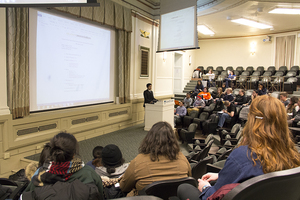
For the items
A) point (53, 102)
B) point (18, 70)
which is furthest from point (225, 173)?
point (53, 102)

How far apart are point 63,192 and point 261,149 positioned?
99 centimetres

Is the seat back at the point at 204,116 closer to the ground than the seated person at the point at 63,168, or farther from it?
closer to the ground

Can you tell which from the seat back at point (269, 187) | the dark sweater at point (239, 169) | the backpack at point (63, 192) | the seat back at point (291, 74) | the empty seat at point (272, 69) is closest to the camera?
the seat back at point (269, 187)

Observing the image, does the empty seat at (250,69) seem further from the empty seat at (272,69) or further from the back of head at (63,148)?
the back of head at (63,148)

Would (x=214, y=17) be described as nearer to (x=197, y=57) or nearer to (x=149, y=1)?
(x=149, y=1)

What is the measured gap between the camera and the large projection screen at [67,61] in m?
4.12

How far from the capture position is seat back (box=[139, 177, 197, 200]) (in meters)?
1.33

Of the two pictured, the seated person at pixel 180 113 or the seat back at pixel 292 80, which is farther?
the seat back at pixel 292 80

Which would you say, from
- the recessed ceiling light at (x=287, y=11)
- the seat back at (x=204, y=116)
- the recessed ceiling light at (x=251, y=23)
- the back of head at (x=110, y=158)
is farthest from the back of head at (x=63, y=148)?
the recessed ceiling light at (x=251, y=23)

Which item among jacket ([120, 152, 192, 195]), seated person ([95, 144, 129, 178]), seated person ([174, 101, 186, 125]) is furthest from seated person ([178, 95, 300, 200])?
seated person ([174, 101, 186, 125])

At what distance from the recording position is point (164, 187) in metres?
1.36

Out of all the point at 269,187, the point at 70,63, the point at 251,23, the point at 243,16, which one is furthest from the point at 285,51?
the point at 269,187

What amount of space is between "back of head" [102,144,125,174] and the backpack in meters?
0.68

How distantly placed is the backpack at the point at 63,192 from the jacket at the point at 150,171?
382 millimetres
